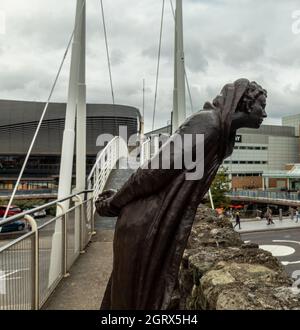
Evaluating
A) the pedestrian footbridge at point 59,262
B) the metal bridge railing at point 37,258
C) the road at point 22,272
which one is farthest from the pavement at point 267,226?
the road at point 22,272

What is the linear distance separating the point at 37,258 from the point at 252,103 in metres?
2.76

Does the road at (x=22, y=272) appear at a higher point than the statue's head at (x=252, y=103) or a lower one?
lower

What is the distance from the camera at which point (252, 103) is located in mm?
2014

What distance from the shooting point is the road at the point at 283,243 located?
634 inches

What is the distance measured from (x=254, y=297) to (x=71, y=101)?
16.7ft

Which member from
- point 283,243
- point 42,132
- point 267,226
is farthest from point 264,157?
point 283,243

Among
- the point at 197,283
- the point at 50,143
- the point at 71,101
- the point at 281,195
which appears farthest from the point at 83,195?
Result: the point at 50,143

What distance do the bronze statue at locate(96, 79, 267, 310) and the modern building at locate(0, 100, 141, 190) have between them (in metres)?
49.0

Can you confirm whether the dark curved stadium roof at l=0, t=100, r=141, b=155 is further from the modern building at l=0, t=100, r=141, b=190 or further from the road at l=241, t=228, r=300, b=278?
the road at l=241, t=228, r=300, b=278

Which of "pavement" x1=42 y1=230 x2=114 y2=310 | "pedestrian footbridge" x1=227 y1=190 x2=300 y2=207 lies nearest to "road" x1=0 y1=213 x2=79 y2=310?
"pavement" x1=42 y1=230 x2=114 y2=310

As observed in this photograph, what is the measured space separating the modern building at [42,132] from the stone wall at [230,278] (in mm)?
47310

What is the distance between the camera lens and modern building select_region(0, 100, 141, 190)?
169ft

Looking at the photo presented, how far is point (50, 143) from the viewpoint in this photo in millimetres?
51812

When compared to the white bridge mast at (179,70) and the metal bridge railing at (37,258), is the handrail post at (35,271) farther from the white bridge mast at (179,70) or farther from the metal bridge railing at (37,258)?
the white bridge mast at (179,70)
